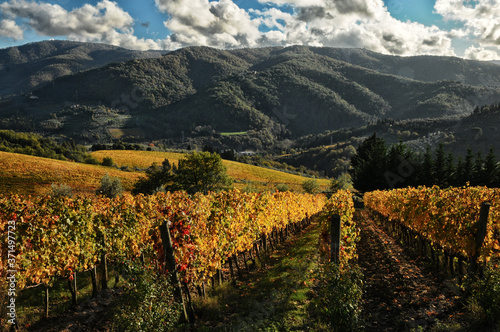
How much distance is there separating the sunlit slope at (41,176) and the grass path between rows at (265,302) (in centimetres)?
3977

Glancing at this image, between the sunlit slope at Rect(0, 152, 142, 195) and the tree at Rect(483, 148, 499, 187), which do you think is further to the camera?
the tree at Rect(483, 148, 499, 187)

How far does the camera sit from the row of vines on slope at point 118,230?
26.7 feet

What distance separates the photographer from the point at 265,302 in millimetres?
8711

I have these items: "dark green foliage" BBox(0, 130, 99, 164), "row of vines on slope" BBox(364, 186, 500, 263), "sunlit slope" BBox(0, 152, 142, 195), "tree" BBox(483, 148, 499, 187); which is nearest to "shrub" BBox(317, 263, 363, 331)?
"row of vines on slope" BBox(364, 186, 500, 263)

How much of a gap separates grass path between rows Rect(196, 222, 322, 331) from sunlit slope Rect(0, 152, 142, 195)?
1566 inches

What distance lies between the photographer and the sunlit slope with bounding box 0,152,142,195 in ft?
130

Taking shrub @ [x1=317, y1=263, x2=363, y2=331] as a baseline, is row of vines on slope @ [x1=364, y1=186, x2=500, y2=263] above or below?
above

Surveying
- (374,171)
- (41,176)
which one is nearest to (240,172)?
(374,171)

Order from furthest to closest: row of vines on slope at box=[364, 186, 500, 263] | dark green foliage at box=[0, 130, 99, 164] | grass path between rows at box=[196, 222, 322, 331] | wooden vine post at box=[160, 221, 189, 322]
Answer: dark green foliage at box=[0, 130, 99, 164]
row of vines on slope at box=[364, 186, 500, 263]
grass path between rows at box=[196, 222, 322, 331]
wooden vine post at box=[160, 221, 189, 322]

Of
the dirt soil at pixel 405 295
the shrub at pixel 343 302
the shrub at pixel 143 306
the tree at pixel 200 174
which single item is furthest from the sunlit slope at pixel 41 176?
the shrub at pixel 343 302

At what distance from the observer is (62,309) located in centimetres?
938

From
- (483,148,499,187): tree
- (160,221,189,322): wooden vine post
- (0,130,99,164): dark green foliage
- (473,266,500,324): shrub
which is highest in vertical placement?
(0,130,99,164): dark green foliage

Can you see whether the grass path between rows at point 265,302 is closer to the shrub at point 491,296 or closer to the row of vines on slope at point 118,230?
the row of vines on slope at point 118,230

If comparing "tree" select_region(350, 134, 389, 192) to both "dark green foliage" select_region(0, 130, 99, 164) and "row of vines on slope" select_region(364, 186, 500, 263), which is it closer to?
"row of vines on slope" select_region(364, 186, 500, 263)
